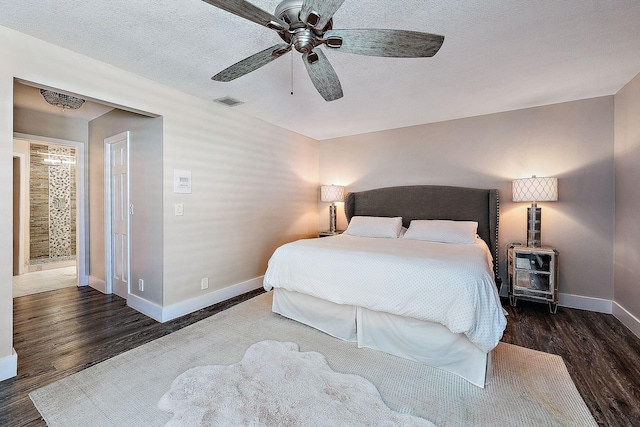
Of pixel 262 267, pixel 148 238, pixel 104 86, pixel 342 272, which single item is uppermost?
pixel 104 86

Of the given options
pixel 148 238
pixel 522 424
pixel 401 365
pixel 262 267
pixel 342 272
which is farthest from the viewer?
pixel 262 267

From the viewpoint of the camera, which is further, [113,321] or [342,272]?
[113,321]

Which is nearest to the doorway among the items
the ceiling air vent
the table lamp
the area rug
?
the ceiling air vent

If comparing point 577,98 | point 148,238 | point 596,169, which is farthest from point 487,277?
point 148,238

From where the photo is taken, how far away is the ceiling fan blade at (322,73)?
163 centimetres

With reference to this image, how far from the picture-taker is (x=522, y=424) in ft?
4.92

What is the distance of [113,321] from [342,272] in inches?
98.6

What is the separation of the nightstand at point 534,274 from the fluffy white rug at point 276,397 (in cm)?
244

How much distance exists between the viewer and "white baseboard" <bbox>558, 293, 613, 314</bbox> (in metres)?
3.04

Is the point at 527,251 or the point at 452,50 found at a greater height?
the point at 452,50

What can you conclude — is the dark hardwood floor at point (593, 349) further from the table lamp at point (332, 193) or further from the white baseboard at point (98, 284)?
the white baseboard at point (98, 284)

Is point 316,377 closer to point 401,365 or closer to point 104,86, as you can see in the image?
point 401,365

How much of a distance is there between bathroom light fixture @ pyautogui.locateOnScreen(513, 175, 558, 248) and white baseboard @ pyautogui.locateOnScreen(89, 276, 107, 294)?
5.52 metres

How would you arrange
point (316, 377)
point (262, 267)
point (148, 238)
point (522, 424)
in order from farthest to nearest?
1. point (262, 267)
2. point (148, 238)
3. point (316, 377)
4. point (522, 424)
